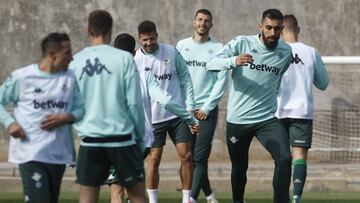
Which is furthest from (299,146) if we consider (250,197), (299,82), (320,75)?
(250,197)

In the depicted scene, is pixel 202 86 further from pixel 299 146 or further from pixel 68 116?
pixel 68 116

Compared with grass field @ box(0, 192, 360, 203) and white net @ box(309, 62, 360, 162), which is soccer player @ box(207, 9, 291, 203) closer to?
grass field @ box(0, 192, 360, 203)

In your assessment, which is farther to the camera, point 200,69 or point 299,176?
point 200,69

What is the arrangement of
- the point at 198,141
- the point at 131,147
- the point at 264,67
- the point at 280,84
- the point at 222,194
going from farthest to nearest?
the point at 222,194 → the point at 198,141 → the point at 280,84 → the point at 264,67 → the point at 131,147

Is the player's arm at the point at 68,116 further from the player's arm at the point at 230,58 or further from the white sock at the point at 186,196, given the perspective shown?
the white sock at the point at 186,196

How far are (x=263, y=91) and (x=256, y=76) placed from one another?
0.19m

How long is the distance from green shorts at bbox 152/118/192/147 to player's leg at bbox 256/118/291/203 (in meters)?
1.37

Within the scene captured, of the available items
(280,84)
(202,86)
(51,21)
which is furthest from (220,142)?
(280,84)

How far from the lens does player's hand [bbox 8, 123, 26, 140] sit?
9.70m

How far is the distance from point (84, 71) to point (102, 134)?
585 millimetres

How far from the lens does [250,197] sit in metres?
16.6

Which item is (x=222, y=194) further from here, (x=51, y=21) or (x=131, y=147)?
(x=131, y=147)

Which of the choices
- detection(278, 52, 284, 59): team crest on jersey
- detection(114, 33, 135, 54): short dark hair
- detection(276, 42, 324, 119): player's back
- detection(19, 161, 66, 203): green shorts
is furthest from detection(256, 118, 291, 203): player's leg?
detection(19, 161, 66, 203): green shorts

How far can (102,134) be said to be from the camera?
407 inches
